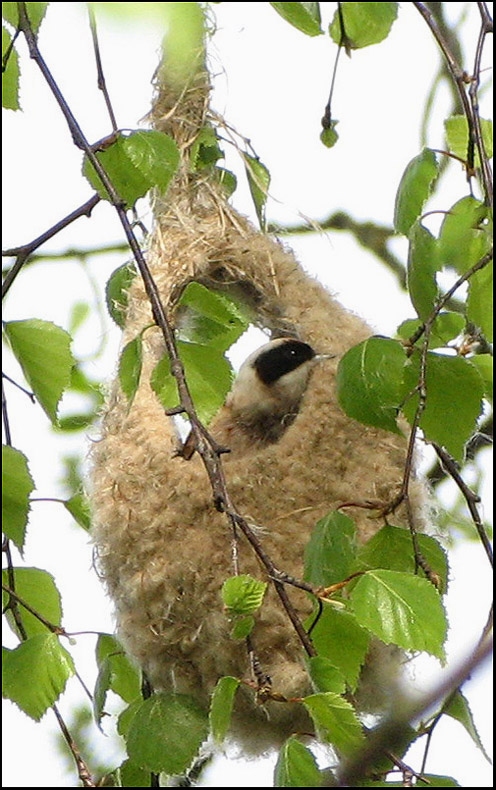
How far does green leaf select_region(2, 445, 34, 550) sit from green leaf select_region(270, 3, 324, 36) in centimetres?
71

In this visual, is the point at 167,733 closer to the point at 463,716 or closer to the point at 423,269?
the point at 463,716

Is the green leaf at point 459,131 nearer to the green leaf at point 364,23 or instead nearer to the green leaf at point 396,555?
the green leaf at point 364,23

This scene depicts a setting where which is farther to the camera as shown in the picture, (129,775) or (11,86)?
(129,775)

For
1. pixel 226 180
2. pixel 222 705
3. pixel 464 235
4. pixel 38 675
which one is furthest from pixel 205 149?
pixel 222 705

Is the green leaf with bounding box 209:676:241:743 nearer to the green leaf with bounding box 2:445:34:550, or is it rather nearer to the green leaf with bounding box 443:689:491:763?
the green leaf with bounding box 2:445:34:550

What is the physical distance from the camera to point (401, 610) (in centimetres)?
109

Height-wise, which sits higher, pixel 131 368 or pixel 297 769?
pixel 131 368

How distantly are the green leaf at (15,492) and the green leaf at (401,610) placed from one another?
0.34 meters

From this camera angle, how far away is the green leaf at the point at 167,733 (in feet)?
4.78

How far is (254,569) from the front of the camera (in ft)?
5.18

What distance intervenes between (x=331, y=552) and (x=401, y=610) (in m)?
→ 0.20

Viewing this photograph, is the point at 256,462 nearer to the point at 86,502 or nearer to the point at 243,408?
the point at 86,502

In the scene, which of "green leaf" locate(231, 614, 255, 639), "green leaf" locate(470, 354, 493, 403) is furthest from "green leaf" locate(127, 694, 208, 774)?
"green leaf" locate(470, 354, 493, 403)

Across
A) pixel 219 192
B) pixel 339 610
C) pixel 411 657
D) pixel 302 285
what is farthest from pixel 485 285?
pixel 219 192
